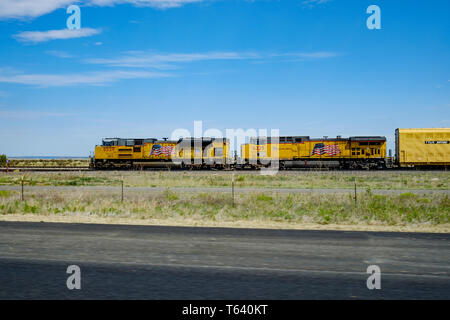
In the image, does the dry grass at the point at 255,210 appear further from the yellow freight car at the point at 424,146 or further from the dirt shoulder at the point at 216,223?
the yellow freight car at the point at 424,146

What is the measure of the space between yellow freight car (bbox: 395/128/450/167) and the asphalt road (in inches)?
1288

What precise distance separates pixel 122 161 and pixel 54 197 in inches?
1028

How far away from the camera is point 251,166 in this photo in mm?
44469

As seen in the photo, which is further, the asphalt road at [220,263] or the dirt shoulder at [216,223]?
the dirt shoulder at [216,223]

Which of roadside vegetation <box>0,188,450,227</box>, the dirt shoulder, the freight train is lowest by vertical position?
the dirt shoulder

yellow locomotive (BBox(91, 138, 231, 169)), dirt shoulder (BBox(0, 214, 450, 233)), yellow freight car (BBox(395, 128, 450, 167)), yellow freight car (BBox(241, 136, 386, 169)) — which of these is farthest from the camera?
yellow locomotive (BBox(91, 138, 231, 169))

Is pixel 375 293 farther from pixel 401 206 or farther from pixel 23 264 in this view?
pixel 401 206

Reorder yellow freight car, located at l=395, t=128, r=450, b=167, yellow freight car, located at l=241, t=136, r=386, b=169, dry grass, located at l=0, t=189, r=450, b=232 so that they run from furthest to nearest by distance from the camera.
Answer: yellow freight car, located at l=241, t=136, r=386, b=169, yellow freight car, located at l=395, t=128, r=450, b=167, dry grass, located at l=0, t=189, r=450, b=232

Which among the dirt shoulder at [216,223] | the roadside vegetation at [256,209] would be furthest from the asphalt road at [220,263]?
the roadside vegetation at [256,209]

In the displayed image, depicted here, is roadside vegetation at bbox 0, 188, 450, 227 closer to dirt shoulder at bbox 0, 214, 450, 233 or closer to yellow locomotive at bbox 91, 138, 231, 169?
dirt shoulder at bbox 0, 214, 450, 233

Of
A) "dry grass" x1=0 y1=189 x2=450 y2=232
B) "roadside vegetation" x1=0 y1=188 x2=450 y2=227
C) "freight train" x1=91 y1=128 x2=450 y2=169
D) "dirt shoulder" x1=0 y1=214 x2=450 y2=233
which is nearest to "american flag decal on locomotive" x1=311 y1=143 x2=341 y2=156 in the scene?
"freight train" x1=91 y1=128 x2=450 y2=169

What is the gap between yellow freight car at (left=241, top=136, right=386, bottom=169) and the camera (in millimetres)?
42531

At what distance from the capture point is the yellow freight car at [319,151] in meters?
42.5
